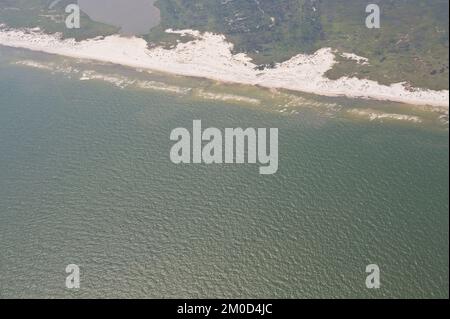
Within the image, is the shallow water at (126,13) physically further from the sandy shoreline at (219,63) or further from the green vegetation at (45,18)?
the sandy shoreline at (219,63)

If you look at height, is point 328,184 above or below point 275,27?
below

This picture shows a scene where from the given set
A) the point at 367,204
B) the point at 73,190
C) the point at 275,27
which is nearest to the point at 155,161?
the point at 73,190

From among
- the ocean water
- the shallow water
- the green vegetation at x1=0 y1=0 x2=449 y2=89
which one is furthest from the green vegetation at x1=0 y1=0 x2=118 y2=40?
the ocean water

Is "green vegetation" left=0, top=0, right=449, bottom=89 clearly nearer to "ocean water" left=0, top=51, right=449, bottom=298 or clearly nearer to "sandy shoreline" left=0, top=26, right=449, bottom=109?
"sandy shoreline" left=0, top=26, right=449, bottom=109

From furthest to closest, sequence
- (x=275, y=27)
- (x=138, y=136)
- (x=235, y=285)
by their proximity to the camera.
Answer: (x=275, y=27) < (x=138, y=136) < (x=235, y=285)

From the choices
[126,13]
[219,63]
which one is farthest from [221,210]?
[126,13]
